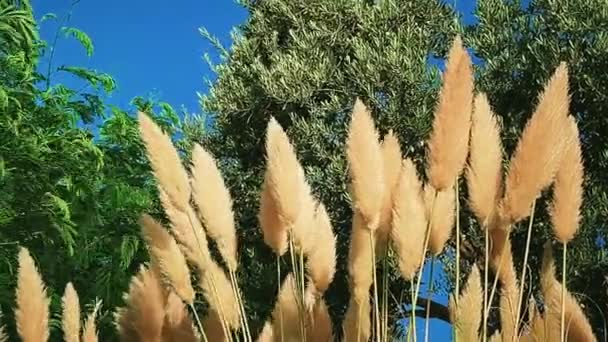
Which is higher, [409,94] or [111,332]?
[409,94]

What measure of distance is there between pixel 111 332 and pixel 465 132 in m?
6.42

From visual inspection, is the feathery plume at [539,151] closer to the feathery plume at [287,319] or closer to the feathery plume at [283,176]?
the feathery plume at [283,176]

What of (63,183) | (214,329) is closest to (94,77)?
(63,183)

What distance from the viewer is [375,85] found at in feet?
24.2

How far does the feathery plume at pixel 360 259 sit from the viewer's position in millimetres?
2111

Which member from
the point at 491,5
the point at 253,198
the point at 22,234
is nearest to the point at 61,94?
the point at 22,234

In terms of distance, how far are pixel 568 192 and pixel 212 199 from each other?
2.64 ft

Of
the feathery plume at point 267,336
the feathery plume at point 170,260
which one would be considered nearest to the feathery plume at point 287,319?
the feathery plume at point 267,336

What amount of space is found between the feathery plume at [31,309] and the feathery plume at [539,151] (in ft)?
3.32

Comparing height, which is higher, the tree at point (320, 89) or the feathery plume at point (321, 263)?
the tree at point (320, 89)

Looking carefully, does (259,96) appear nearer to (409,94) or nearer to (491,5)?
(409,94)

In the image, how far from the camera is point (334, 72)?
766 centimetres

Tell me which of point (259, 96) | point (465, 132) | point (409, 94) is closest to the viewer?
point (465, 132)

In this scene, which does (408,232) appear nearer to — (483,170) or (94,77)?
(483,170)
